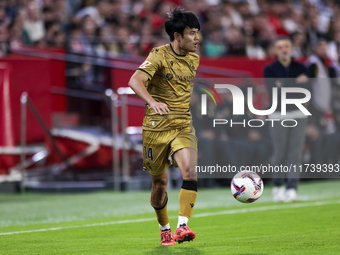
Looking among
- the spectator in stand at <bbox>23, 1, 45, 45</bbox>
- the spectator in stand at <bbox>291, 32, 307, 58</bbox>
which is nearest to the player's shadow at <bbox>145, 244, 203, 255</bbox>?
the spectator in stand at <bbox>23, 1, 45, 45</bbox>

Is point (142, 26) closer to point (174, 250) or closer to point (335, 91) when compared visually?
point (335, 91)

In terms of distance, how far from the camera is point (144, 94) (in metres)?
5.20

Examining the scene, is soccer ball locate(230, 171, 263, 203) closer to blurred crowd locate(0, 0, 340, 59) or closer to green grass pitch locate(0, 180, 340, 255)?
green grass pitch locate(0, 180, 340, 255)

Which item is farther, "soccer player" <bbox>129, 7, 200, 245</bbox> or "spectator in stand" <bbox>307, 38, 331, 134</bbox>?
"spectator in stand" <bbox>307, 38, 331, 134</bbox>

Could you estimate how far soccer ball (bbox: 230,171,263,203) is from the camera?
585 cm

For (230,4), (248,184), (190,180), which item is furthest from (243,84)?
(230,4)

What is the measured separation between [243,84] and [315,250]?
569cm

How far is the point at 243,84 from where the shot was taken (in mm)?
10266

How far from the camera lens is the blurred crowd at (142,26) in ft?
47.9

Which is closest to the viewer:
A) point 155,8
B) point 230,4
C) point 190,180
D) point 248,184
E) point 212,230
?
point 190,180

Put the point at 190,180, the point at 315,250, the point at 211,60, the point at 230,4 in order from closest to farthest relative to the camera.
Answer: the point at 315,250 → the point at 190,180 → the point at 211,60 → the point at 230,4

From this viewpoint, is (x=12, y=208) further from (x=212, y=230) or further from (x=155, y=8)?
(x=155, y=8)

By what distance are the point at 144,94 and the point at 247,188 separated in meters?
1.58

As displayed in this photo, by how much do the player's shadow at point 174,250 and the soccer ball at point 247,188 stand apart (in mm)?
925
